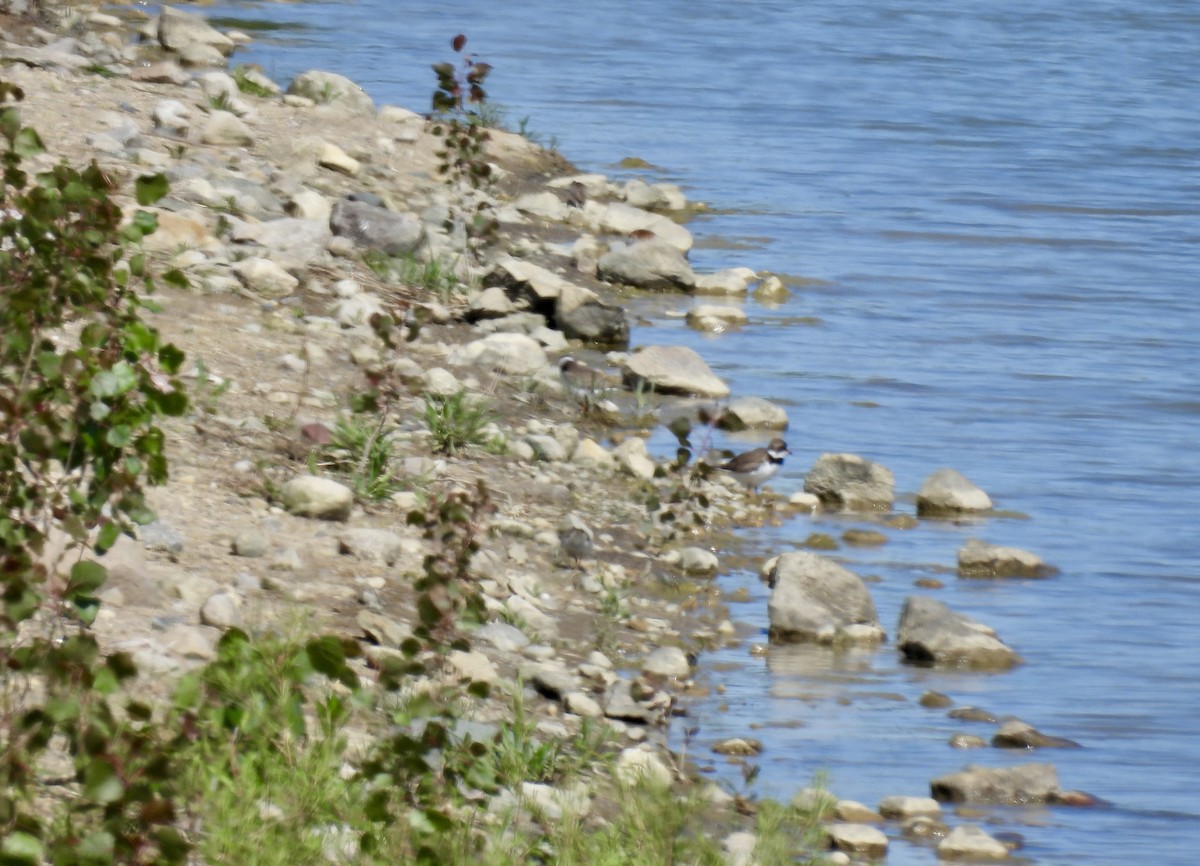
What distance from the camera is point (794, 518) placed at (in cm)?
757

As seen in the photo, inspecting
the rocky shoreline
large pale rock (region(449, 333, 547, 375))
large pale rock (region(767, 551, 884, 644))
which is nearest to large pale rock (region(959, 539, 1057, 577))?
the rocky shoreline

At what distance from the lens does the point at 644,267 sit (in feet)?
35.8

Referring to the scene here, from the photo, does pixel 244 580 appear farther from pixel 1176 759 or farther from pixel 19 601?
pixel 1176 759

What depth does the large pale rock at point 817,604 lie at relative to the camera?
6215 millimetres

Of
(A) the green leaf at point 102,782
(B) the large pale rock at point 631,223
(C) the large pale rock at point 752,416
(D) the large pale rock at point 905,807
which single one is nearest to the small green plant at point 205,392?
(D) the large pale rock at point 905,807

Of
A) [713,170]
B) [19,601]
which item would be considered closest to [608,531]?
[19,601]

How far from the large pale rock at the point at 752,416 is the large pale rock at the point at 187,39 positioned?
679cm

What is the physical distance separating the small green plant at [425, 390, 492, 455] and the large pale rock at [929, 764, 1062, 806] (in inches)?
95.8

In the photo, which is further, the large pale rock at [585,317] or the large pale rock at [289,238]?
the large pale rock at [585,317]

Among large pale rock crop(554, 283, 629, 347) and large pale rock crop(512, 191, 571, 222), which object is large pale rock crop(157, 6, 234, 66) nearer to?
large pale rock crop(512, 191, 571, 222)

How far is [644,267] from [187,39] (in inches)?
208

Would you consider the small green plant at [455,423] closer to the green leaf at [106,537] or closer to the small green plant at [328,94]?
the green leaf at [106,537]

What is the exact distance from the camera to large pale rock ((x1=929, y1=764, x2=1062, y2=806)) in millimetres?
5145

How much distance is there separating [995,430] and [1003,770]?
4030mm
